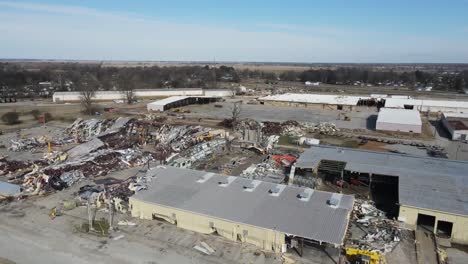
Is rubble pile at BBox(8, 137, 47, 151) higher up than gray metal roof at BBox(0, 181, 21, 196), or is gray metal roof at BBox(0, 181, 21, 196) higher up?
rubble pile at BBox(8, 137, 47, 151)

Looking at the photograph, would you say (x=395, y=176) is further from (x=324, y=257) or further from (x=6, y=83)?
(x=6, y=83)

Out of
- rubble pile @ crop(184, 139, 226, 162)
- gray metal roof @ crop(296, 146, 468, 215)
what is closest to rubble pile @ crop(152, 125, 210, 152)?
rubble pile @ crop(184, 139, 226, 162)

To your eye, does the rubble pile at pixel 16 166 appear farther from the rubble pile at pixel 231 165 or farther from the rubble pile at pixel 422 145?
the rubble pile at pixel 422 145

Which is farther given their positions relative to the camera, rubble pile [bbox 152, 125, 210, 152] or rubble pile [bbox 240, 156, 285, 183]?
rubble pile [bbox 152, 125, 210, 152]

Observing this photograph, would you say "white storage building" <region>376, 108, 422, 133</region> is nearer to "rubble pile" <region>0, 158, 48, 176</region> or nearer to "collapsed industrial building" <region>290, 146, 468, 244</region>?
"collapsed industrial building" <region>290, 146, 468, 244</region>

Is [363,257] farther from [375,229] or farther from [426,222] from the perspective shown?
[426,222]

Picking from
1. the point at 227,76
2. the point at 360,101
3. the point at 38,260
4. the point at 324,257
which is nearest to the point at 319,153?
the point at 324,257
